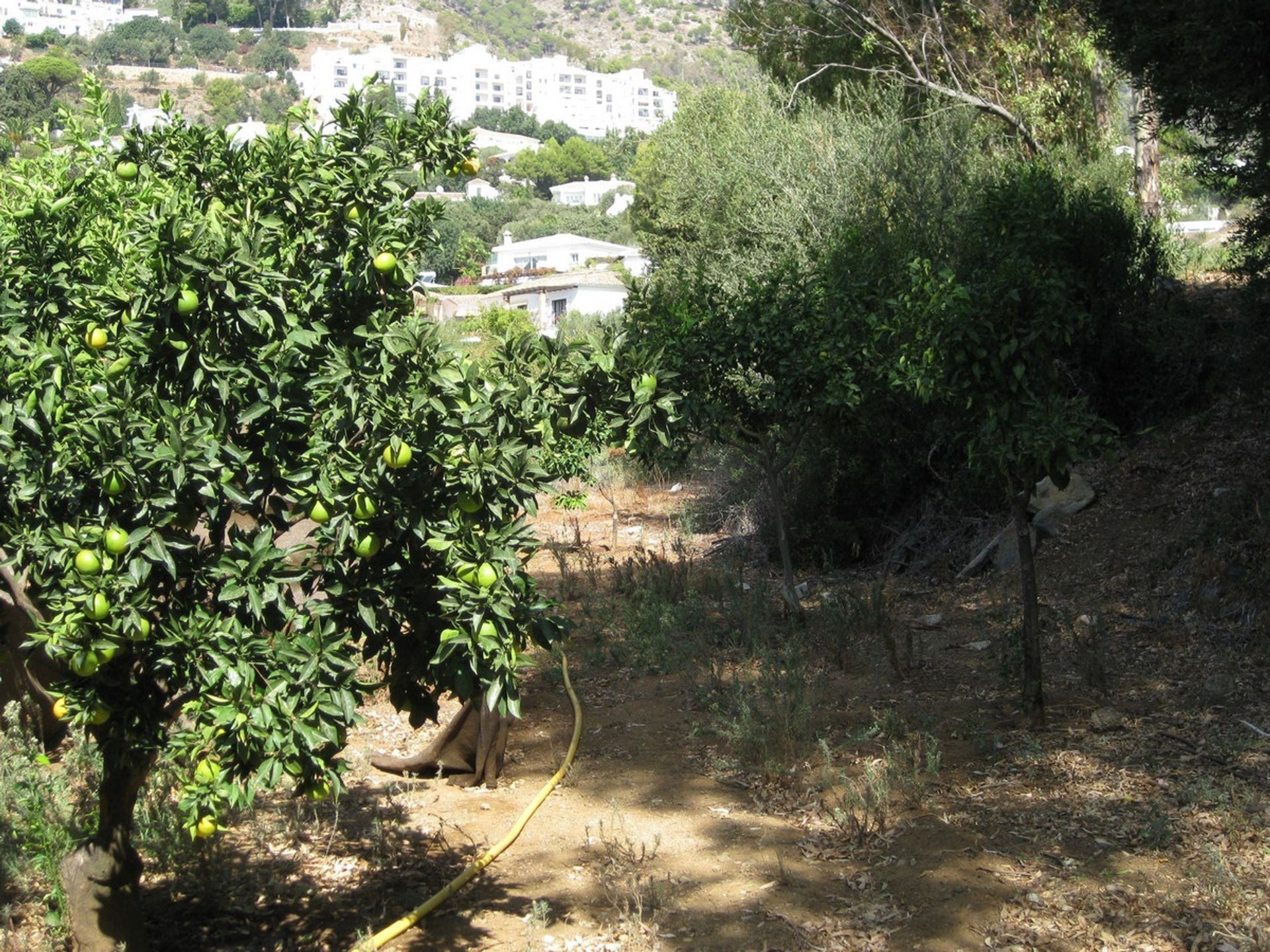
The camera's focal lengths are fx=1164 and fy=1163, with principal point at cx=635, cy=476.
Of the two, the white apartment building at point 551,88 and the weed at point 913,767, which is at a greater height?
the white apartment building at point 551,88

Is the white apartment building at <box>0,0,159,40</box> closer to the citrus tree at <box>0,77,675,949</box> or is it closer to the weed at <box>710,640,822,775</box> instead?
the weed at <box>710,640,822,775</box>

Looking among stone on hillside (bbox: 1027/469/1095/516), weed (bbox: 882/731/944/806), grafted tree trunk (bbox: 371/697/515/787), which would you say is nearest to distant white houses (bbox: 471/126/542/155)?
stone on hillside (bbox: 1027/469/1095/516)

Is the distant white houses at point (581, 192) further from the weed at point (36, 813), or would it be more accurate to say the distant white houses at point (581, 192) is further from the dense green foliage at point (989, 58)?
the weed at point (36, 813)

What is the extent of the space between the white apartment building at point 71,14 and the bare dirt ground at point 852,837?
175 m

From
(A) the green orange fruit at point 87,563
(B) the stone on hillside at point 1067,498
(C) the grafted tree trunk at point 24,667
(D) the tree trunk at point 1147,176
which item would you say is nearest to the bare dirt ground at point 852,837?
(C) the grafted tree trunk at point 24,667

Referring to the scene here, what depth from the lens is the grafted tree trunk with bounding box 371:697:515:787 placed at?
22.3ft

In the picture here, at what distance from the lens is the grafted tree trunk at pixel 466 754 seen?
6785 mm

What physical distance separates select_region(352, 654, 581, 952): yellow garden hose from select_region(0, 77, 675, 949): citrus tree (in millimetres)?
1345

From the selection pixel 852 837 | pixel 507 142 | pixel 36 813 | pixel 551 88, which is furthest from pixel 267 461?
pixel 551 88

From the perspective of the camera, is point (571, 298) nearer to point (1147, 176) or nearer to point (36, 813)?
point (1147, 176)

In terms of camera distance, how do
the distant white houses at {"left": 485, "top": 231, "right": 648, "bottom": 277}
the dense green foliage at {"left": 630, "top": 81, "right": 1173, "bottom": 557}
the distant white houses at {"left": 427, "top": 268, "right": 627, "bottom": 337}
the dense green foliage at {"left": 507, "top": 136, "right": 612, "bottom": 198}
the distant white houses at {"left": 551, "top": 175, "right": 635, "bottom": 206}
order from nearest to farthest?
the dense green foliage at {"left": 630, "top": 81, "right": 1173, "bottom": 557}, the distant white houses at {"left": 427, "top": 268, "right": 627, "bottom": 337}, the distant white houses at {"left": 485, "top": 231, "right": 648, "bottom": 277}, the distant white houses at {"left": 551, "top": 175, "right": 635, "bottom": 206}, the dense green foliage at {"left": 507, "top": 136, "right": 612, "bottom": 198}

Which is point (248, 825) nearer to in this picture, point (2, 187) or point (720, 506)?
point (2, 187)

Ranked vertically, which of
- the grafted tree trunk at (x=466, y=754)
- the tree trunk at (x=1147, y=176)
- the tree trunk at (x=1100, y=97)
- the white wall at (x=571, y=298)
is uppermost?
the tree trunk at (x=1100, y=97)

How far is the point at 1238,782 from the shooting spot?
5.84m
